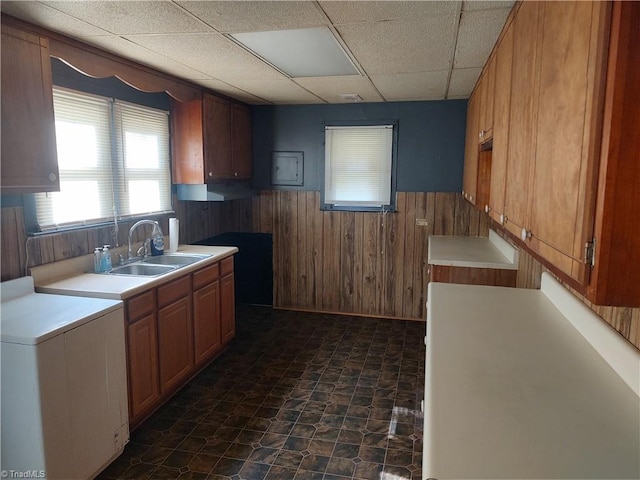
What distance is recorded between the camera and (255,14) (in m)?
2.11

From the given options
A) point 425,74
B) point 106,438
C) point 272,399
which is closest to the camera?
point 106,438

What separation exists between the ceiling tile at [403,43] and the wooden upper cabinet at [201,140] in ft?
5.24

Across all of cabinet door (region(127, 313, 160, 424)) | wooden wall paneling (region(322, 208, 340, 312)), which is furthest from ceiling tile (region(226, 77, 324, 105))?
cabinet door (region(127, 313, 160, 424))

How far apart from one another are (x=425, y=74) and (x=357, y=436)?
2.62 m

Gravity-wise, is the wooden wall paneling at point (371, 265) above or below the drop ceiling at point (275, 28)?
below

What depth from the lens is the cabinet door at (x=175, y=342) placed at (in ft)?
9.57

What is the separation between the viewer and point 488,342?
1.77 meters

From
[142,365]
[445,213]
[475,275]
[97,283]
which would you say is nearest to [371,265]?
[445,213]

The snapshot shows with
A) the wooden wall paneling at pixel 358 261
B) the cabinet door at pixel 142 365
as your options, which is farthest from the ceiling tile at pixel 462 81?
the cabinet door at pixel 142 365

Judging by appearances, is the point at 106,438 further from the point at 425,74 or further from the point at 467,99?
the point at 467,99

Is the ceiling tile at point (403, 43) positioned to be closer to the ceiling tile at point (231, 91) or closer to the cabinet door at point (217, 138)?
the ceiling tile at point (231, 91)

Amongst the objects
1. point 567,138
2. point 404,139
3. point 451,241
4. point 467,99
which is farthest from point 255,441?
point 467,99

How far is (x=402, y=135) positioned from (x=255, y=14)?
9.45ft

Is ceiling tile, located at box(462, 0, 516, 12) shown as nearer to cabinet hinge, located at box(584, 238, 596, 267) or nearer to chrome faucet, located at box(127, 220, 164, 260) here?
cabinet hinge, located at box(584, 238, 596, 267)
